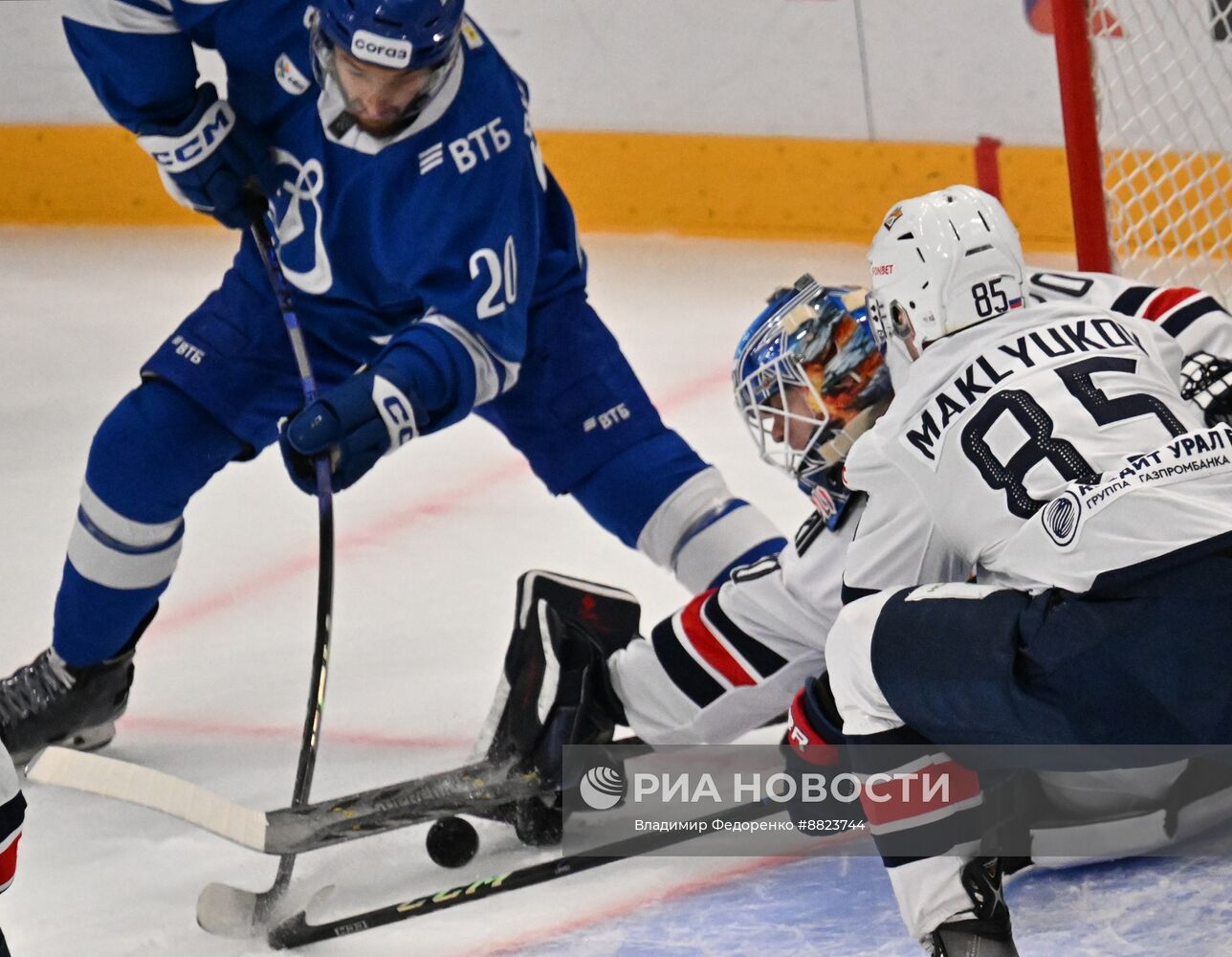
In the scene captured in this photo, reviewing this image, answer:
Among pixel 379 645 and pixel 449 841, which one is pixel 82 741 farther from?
pixel 449 841

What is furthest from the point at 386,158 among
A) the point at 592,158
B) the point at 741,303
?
the point at 592,158

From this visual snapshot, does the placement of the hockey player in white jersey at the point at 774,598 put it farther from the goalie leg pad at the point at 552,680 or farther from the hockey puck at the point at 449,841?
the hockey puck at the point at 449,841

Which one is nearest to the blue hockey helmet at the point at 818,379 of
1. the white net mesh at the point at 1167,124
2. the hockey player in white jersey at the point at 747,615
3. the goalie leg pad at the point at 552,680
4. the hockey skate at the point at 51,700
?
the hockey player in white jersey at the point at 747,615

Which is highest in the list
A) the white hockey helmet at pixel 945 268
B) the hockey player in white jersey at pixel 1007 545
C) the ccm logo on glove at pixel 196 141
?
the white hockey helmet at pixel 945 268

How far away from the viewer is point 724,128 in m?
5.28

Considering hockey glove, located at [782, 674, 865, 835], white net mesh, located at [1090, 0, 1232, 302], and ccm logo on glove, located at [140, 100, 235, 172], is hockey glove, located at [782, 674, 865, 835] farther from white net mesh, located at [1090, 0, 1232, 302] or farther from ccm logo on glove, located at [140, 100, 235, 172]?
white net mesh, located at [1090, 0, 1232, 302]

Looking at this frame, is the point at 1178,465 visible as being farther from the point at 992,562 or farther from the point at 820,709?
the point at 820,709

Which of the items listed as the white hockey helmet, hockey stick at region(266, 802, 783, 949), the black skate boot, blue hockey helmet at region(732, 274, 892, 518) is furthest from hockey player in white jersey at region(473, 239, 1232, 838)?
the black skate boot

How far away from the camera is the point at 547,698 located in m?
2.35

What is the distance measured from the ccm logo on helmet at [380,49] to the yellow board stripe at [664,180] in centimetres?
298

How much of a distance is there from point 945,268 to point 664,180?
11.5ft

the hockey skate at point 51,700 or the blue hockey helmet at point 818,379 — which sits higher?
the blue hockey helmet at point 818,379

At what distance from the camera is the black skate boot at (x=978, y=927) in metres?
1.78

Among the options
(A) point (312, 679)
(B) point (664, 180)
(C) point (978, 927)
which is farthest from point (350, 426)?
(B) point (664, 180)
